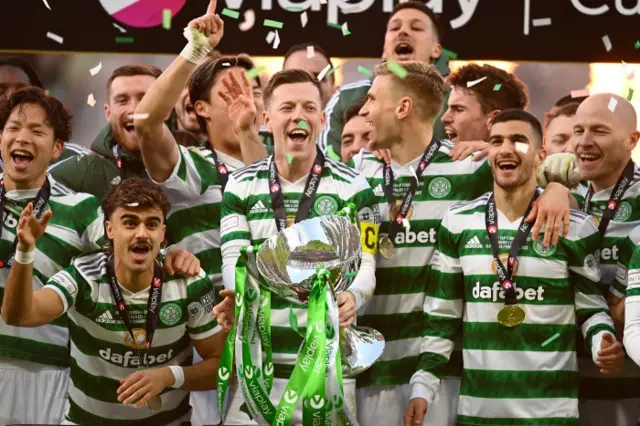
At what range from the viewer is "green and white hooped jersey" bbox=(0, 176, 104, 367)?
14.0ft

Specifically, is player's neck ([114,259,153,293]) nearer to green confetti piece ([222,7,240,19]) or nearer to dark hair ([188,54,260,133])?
dark hair ([188,54,260,133])

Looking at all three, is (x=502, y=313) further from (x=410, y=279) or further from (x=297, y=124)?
→ (x=297, y=124)

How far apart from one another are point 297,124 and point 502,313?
1039 millimetres

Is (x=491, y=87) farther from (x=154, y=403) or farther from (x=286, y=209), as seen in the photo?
(x=154, y=403)

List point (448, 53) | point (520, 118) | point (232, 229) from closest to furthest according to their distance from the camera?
point (232, 229) → point (520, 118) → point (448, 53)

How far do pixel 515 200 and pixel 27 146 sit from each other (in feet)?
6.18

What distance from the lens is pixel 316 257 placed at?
3684mm

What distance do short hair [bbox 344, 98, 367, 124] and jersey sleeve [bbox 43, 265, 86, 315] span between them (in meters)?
1.43

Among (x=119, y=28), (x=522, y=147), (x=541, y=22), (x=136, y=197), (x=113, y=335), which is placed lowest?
(x=113, y=335)

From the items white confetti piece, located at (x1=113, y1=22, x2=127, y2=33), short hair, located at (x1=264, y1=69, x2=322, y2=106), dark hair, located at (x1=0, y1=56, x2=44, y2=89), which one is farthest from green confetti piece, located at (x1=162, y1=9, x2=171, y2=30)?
short hair, located at (x1=264, y1=69, x2=322, y2=106)

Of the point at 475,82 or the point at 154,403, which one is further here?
the point at 475,82

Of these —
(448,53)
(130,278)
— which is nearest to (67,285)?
(130,278)

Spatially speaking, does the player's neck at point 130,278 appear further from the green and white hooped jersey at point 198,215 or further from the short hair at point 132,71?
the short hair at point 132,71

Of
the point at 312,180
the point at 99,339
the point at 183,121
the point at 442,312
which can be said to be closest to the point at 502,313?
the point at 442,312
